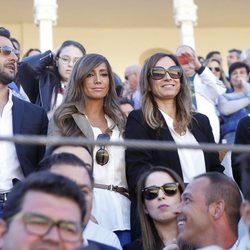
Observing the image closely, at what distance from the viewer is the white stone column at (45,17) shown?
54.7 feet

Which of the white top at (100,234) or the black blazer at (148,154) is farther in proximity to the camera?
the black blazer at (148,154)

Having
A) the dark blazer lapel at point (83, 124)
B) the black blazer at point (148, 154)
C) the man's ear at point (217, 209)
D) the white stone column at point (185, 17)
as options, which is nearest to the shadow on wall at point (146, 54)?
the white stone column at point (185, 17)

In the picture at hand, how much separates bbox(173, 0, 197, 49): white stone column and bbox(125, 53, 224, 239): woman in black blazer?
1161cm

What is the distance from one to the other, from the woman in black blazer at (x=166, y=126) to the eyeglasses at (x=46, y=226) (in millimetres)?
2362

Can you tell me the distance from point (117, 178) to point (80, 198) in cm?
240

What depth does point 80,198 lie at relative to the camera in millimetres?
3143

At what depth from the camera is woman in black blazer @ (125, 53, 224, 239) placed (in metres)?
5.54

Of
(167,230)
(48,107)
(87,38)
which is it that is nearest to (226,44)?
(87,38)

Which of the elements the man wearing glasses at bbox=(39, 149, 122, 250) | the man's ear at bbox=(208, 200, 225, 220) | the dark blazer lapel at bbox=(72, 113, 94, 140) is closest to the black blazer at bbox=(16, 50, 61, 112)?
the dark blazer lapel at bbox=(72, 113, 94, 140)

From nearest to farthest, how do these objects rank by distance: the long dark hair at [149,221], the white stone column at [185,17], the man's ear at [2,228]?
1. the man's ear at [2,228]
2. the long dark hair at [149,221]
3. the white stone column at [185,17]

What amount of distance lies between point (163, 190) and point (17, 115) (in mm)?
1068

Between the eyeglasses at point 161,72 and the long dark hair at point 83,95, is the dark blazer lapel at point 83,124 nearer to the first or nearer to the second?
the long dark hair at point 83,95

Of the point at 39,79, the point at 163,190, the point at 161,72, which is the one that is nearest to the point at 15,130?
the point at 163,190

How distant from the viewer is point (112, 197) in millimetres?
5453
